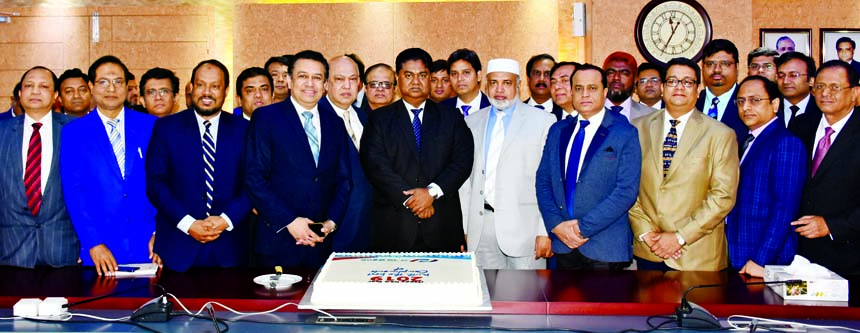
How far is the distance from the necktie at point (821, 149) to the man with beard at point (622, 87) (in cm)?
131

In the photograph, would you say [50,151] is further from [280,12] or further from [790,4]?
[790,4]

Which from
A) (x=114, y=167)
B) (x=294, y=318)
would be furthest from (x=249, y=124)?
(x=294, y=318)

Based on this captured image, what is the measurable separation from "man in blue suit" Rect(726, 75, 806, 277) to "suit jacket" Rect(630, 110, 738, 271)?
0.28ft

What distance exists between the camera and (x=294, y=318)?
6.56ft

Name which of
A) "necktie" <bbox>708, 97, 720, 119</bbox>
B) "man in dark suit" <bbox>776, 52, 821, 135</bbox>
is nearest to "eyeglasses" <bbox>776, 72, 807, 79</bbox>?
"man in dark suit" <bbox>776, 52, 821, 135</bbox>

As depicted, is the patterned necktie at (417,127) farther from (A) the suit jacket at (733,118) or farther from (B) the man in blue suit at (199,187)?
(A) the suit jacket at (733,118)

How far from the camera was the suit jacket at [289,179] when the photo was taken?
3.16 meters

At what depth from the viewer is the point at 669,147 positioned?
10.8 ft

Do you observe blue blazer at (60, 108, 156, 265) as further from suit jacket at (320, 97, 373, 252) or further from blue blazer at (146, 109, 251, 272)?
suit jacket at (320, 97, 373, 252)

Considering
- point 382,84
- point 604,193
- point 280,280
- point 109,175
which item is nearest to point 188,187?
point 109,175

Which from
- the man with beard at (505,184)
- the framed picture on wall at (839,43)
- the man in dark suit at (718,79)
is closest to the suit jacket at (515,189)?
the man with beard at (505,184)

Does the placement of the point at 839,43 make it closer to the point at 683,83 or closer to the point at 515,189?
the point at 683,83

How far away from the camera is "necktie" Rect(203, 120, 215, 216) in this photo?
10.2 feet

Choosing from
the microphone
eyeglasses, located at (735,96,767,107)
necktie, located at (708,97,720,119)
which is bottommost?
the microphone
